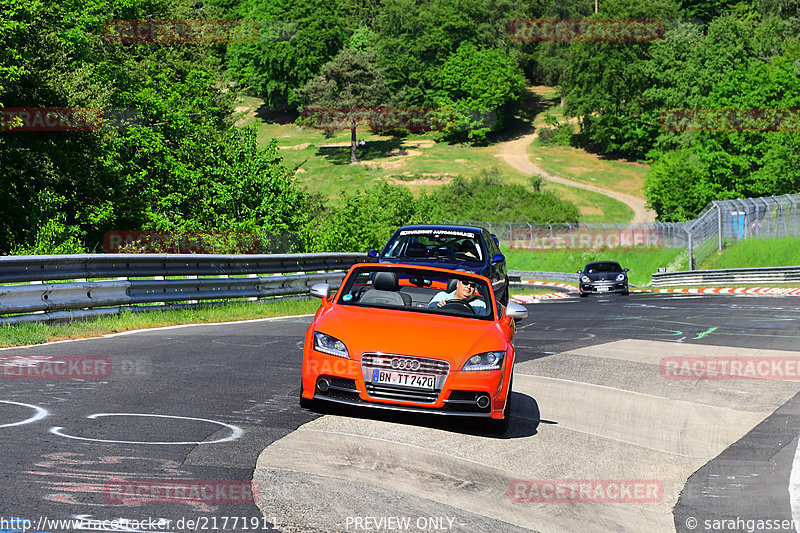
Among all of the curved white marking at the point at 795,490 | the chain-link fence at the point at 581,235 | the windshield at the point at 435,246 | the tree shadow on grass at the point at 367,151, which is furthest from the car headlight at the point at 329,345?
the tree shadow on grass at the point at 367,151

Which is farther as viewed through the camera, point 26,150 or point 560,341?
point 26,150

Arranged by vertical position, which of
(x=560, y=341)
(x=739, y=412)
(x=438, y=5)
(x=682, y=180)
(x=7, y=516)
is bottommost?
(x=682, y=180)

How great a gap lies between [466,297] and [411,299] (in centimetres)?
56

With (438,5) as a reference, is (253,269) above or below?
below

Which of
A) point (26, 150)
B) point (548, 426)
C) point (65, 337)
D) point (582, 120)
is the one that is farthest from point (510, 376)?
point (582, 120)

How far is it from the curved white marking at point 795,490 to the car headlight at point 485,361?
2354 mm

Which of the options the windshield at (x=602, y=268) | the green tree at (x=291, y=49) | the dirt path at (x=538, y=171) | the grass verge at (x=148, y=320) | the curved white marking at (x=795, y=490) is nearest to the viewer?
the curved white marking at (x=795, y=490)

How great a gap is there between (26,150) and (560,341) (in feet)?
64.2

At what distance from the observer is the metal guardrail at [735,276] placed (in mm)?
40375

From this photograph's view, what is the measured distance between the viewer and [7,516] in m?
4.66

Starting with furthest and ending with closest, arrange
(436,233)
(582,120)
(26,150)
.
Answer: (582,120)
(26,150)
(436,233)

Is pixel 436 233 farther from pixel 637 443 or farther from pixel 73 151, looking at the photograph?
pixel 73 151

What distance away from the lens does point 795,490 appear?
661 cm

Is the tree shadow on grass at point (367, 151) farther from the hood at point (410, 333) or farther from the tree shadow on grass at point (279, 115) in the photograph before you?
the hood at point (410, 333)
